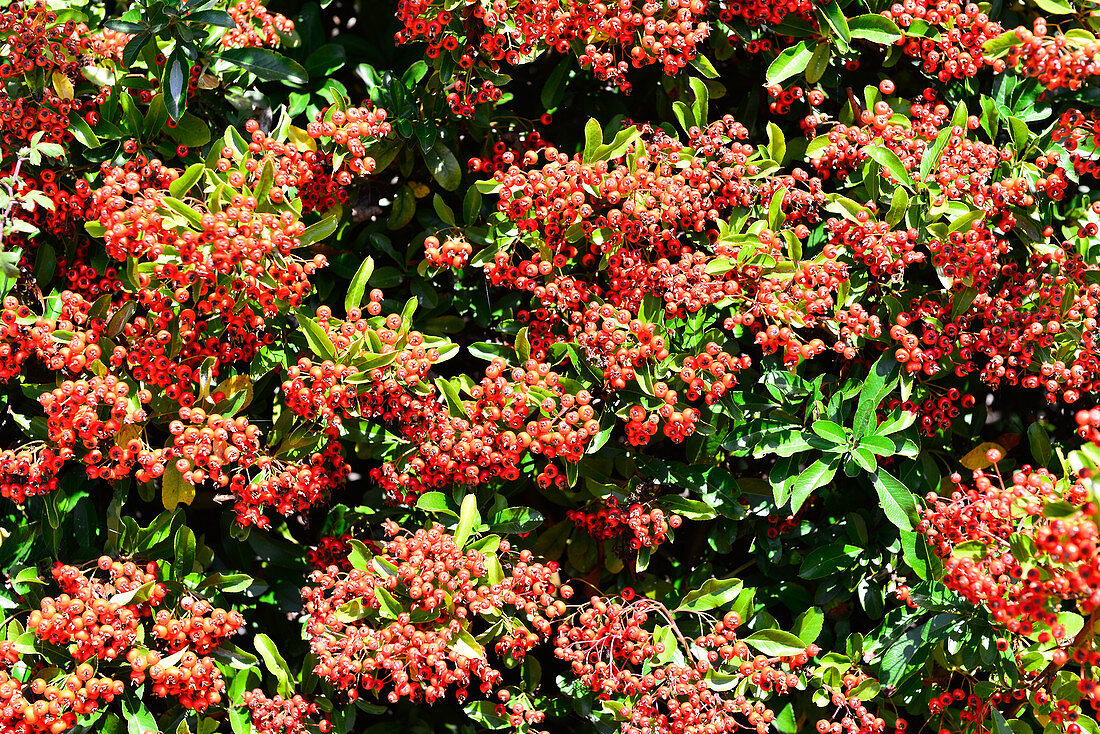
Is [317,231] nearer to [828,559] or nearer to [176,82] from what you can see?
[176,82]

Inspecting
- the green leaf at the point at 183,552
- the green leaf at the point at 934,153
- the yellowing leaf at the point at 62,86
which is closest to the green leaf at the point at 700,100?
the green leaf at the point at 934,153

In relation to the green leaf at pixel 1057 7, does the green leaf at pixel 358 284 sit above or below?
below

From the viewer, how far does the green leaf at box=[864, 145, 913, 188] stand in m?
2.86

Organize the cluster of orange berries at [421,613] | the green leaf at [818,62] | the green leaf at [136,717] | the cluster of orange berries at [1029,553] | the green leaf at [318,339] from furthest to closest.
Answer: the green leaf at [818,62], the green leaf at [136,717], the green leaf at [318,339], the cluster of orange berries at [421,613], the cluster of orange berries at [1029,553]

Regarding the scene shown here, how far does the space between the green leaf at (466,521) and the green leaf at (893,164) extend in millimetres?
1691

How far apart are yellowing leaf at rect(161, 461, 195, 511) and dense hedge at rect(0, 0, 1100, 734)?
0.01 m

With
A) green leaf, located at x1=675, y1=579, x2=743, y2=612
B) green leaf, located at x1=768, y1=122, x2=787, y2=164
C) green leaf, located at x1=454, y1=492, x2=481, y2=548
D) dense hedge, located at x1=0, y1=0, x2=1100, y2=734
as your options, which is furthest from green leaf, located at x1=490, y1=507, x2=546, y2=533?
green leaf, located at x1=768, y1=122, x2=787, y2=164

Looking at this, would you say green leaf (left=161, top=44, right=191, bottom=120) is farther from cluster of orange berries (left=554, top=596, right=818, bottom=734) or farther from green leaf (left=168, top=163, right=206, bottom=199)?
cluster of orange berries (left=554, top=596, right=818, bottom=734)

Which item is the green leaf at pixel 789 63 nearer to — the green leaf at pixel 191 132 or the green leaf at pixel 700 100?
the green leaf at pixel 700 100

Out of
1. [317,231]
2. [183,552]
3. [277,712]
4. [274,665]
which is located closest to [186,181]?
[317,231]

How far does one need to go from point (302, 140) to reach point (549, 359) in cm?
115

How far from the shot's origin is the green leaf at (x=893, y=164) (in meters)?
2.86

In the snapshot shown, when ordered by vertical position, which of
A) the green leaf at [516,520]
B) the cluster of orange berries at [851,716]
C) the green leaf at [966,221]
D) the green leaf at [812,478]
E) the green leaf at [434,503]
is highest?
the green leaf at [966,221]

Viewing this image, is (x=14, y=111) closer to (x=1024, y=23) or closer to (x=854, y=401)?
(x=854, y=401)
